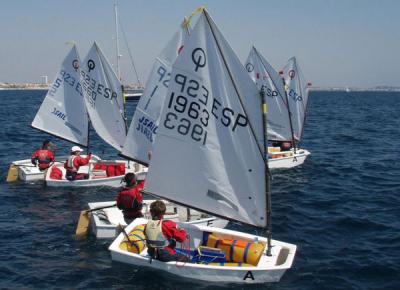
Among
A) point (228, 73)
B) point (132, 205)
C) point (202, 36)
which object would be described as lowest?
point (132, 205)

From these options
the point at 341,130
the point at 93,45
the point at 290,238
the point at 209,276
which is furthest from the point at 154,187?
the point at 341,130

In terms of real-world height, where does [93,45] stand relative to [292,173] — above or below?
above

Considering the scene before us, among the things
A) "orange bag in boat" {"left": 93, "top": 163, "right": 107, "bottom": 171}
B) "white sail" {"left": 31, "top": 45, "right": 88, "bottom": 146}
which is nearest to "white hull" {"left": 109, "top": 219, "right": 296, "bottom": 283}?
"orange bag in boat" {"left": 93, "top": 163, "right": 107, "bottom": 171}

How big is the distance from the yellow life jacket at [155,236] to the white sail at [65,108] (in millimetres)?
14081

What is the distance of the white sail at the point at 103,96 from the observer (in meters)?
22.3

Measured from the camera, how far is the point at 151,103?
17.5 metres

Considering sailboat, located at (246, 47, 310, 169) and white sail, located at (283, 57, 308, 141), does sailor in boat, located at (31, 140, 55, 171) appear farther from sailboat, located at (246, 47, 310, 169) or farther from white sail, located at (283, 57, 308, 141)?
white sail, located at (283, 57, 308, 141)

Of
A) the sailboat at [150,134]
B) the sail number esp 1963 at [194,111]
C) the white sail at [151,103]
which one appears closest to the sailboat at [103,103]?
the white sail at [151,103]

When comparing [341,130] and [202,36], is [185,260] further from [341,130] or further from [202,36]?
[341,130]

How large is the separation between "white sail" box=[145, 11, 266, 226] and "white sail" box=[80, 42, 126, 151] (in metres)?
10.8

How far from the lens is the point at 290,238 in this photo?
14992 mm

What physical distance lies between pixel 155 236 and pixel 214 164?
2.37m

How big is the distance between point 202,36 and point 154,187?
429cm

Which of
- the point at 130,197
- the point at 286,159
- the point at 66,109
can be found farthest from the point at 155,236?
the point at 286,159
